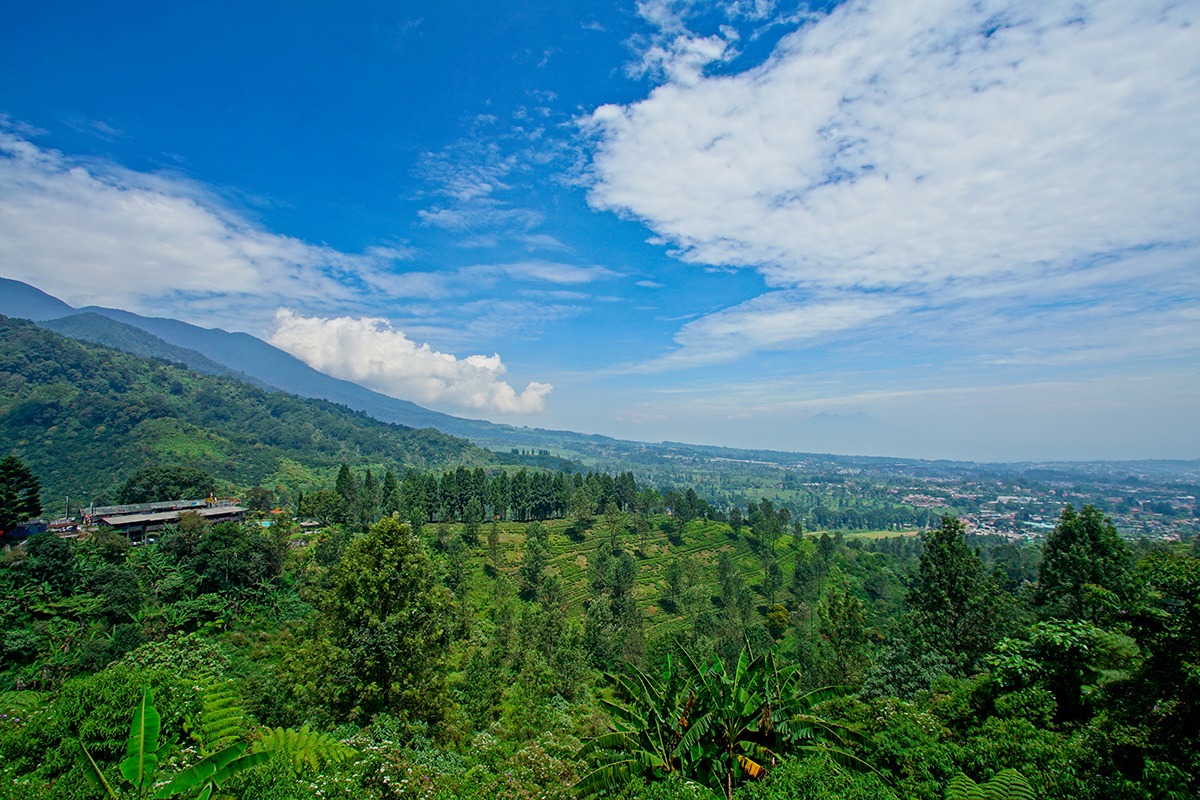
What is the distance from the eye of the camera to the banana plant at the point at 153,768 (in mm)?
6684

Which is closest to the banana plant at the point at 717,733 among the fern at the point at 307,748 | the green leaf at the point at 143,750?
the fern at the point at 307,748

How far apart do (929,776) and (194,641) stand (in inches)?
1254

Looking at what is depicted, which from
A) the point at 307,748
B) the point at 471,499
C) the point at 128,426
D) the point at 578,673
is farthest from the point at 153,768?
the point at 128,426

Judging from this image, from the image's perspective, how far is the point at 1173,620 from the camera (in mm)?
8711

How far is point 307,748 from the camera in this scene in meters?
11.8

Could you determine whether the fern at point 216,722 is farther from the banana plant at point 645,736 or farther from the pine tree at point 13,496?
the pine tree at point 13,496

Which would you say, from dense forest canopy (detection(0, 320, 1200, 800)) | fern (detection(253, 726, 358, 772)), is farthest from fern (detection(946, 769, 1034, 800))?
fern (detection(253, 726, 358, 772))

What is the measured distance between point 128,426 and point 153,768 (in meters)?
144

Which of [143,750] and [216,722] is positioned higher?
[143,750]

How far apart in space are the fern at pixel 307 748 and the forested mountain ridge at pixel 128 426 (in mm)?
91524

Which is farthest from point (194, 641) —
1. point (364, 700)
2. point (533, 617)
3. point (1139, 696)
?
point (1139, 696)

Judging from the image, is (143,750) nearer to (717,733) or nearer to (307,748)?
(307,748)

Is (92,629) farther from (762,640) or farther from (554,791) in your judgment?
(762,640)

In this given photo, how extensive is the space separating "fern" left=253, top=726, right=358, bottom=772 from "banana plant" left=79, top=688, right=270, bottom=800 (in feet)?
12.6
